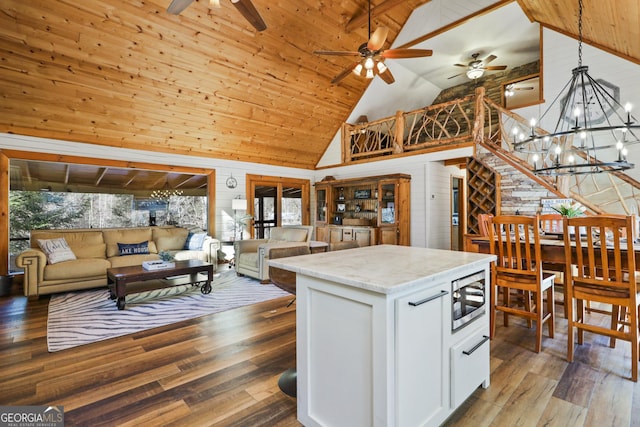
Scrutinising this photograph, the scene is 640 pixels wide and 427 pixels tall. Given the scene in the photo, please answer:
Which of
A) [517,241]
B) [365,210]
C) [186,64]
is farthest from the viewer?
[365,210]

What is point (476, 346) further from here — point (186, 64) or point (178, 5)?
point (186, 64)

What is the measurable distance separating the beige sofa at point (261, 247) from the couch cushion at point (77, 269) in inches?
79.9

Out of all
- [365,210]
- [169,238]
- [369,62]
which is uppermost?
[369,62]

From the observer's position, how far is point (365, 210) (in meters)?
7.35

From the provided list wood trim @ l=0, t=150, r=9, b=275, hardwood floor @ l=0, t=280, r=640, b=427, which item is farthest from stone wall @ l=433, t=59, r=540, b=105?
wood trim @ l=0, t=150, r=9, b=275

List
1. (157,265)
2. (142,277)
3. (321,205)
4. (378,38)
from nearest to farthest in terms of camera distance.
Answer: (378,38) < (142,277) < (157,265) < (321,205)

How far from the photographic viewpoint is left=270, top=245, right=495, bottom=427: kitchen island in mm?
1350

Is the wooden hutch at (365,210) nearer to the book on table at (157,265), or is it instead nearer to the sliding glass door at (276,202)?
the sliding glass door at (276,202)

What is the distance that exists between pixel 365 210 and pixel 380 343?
6095mm

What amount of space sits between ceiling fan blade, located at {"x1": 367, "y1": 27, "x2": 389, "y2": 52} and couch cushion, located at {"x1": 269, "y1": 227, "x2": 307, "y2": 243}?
324 centimetres

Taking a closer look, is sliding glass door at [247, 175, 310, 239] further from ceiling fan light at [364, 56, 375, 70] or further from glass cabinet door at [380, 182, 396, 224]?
ceiling fan light at [364, 56, 375, 70]

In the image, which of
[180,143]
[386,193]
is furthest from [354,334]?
[180,143]

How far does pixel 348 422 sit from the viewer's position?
4.91ft

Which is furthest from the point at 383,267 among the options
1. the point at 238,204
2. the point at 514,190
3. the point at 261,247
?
the point at 238,204
